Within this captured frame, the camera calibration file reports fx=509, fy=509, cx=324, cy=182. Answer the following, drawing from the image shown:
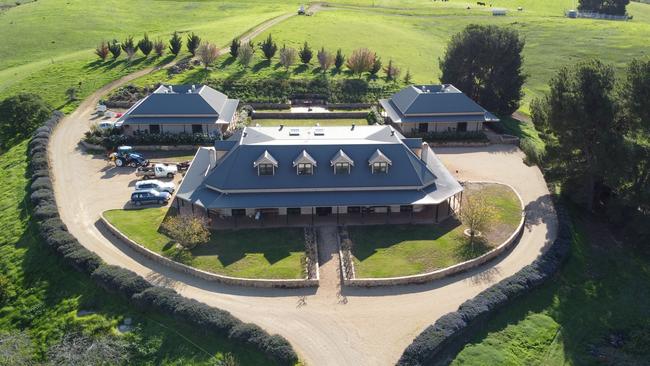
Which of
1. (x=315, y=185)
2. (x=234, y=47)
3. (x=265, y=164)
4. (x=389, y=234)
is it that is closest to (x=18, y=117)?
(x=234, y=47)

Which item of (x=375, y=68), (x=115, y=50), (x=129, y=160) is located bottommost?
(x=129, y=160)

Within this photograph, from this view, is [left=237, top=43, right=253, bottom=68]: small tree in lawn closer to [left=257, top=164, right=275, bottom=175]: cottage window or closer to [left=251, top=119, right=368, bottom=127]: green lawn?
[left=251, top=119, right=368, bottom=127]: green lawn

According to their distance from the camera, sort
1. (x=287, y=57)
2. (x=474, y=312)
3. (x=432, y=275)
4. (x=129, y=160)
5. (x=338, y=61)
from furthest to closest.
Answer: (x=338, y=61), (x=287, y=57), (x=129, y=160), (x=432, y=275), (x=474, y=312)

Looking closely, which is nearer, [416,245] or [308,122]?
[416,245]

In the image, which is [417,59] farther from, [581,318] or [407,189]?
[581,318]

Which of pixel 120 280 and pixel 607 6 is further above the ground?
pixel 607 6

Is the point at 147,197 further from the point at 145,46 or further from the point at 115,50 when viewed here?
the point at 115,50

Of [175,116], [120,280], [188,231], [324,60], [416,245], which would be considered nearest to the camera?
[120,280]

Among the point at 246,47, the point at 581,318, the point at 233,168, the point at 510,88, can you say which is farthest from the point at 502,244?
the point at 246,47
